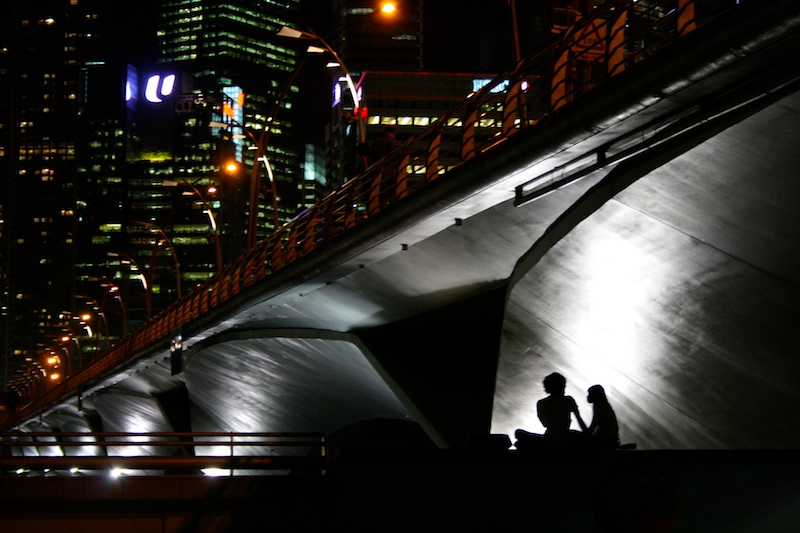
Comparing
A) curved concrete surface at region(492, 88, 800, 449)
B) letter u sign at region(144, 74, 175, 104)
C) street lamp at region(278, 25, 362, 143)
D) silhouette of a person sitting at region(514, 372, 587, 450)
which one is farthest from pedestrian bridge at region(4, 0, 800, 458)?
letter u sign at region(144, 74, 175, 104)

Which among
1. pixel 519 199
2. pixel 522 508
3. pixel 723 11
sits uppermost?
pixel 723 11

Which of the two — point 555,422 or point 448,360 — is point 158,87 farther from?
point 555,422

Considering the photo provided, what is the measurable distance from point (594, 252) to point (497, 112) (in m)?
4.71

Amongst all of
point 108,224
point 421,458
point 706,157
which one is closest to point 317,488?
point 421,458

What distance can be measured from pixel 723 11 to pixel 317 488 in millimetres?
5617

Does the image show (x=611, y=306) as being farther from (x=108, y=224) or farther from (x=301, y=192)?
(x=108, y=224)

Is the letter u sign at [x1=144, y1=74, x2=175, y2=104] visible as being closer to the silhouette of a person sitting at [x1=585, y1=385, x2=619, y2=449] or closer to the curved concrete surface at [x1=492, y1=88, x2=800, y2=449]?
the curved concrete surface at [x1=492, y1=88, x2=800, y2=449]

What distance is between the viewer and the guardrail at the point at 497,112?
11.2 m

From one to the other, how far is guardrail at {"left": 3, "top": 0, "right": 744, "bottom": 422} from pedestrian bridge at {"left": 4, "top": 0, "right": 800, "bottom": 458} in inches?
2.0

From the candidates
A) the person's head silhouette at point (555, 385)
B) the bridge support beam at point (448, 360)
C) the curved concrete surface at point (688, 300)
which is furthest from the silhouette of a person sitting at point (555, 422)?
the bridge support beam at point (448, 360)

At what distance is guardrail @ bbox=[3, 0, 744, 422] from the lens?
36.6 feet

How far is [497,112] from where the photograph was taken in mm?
18000

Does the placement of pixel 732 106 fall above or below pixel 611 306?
above

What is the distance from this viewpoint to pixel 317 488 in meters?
10.4
